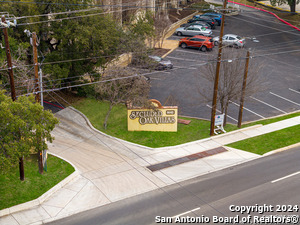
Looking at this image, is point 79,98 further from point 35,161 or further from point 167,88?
point 35,161

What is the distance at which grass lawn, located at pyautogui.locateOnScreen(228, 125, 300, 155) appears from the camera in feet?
87.0

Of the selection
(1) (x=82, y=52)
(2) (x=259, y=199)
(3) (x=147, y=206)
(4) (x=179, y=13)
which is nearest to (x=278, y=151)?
(2) (x=259, y=199)

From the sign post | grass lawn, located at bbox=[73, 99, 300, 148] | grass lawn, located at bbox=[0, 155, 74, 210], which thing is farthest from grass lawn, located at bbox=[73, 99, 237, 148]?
grass lawn, located at bbox=[0, 155, 74, 210]

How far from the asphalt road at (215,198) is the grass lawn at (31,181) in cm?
278

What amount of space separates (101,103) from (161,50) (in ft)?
50.9

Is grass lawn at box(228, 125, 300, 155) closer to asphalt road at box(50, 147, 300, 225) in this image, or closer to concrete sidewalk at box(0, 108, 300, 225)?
concrete sidewalk at box(0, 108, 300, 225)

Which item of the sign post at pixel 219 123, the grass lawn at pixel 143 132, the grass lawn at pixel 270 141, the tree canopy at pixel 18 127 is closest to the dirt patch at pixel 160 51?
the grass lawn at pixel 143 132

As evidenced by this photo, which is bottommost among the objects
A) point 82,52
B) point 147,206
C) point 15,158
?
point 147,206

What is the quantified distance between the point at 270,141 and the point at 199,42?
70.6 ft

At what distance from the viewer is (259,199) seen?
20391 millimetres

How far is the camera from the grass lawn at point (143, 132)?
27.2 meters

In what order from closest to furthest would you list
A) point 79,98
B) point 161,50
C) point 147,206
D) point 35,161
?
point 147,206, point 35,161, point 79,98, point 161,50

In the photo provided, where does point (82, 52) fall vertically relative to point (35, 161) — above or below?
above

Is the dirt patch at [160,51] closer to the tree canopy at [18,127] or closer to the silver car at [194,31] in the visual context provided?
the silver car at [194,31]
